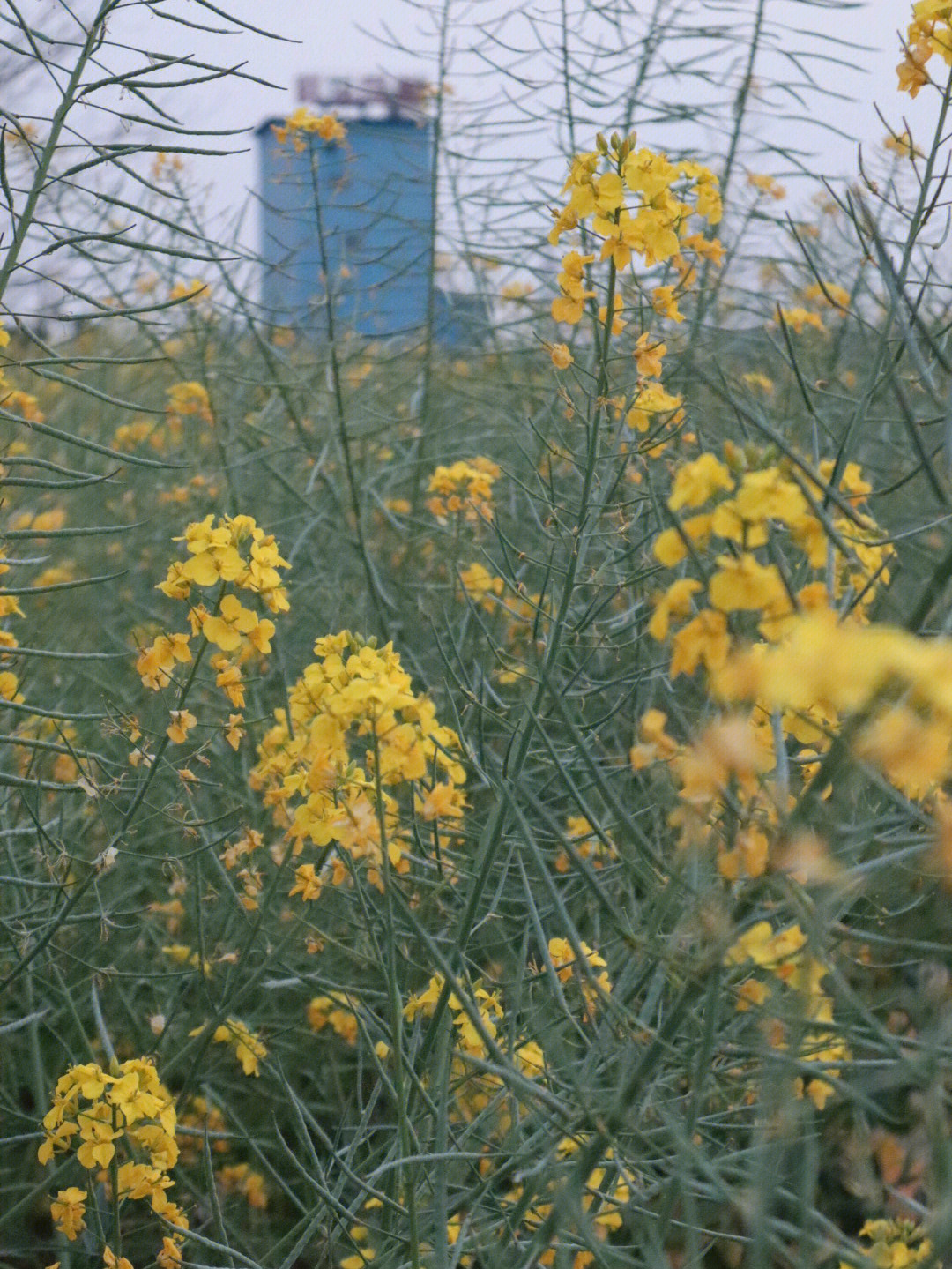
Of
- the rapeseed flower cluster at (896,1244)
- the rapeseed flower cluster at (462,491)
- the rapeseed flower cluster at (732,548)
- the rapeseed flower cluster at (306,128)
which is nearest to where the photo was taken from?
the rapeseed flower cluster at (732,548)

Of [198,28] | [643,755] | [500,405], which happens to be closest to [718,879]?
[643,755]

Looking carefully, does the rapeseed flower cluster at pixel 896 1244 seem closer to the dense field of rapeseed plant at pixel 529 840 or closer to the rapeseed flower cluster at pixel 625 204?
the dense field of rapeseed plant at pixel 529 840

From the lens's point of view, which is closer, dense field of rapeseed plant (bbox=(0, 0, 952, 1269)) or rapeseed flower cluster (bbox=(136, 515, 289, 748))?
dense field of rapeseed plant (bbox=(0, 0, 952, 1269))

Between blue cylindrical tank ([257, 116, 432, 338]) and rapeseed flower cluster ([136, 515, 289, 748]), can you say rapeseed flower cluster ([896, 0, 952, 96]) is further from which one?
blue cylindrical tank ([257, 116, 432, 338])

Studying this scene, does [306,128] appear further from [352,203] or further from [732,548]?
[732,548]

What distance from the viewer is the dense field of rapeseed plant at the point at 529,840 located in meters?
0.92

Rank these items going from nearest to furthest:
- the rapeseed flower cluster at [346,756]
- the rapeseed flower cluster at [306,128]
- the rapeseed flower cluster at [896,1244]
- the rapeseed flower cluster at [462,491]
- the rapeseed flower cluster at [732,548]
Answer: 1. the rapeseed flower cluster at [732,548]
2. the rapeseed flower cluster at [346,756]
3. the rapeseed flower cluster at [896,1244]
4. the rapeseed flower cluster at [462,491]
5. the rapeseed flower cluster at [306,128]

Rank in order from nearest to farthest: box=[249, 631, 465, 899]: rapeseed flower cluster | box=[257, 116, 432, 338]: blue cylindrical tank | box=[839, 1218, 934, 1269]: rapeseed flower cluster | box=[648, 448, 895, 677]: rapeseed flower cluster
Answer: box=[648, 448, 895, 677]: rapeseed flower cluster
box=[249, 631, 465, 899]: rapeseed flower cluster
box=[839, 1218, 934, 1269]: rapeseed flower cluster
box=[257, 116, 432, 338]: blue cylindrical tank

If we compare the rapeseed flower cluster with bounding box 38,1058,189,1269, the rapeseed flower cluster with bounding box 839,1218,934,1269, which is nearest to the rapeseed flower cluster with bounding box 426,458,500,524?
the rapeseed flower cluster with bounding box 38,1058,189,1269

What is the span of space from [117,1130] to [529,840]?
33.2 inches

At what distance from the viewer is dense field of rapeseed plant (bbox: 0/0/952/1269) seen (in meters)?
0.92

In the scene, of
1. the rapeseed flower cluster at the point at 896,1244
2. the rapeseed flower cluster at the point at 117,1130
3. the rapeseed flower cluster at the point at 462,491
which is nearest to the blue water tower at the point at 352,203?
the rapeseed flower cluster at the point at 462,491

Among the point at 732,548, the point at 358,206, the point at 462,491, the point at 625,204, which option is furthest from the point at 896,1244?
the point at 358,206

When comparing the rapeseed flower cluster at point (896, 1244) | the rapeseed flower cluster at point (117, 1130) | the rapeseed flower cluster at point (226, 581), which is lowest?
the rapeseed flower cluster at point (896, 1244)
